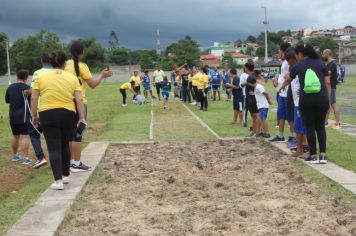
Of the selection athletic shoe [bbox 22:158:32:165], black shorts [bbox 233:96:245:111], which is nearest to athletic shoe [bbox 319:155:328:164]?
athletic shoe [bbox 22:158:32:165]

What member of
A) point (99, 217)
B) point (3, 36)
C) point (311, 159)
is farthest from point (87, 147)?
point (3, 36)

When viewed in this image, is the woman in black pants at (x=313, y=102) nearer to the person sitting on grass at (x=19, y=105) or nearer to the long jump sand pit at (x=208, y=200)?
the long jump sand pit at (x=208, y=200)

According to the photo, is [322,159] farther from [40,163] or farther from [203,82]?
[203,82]

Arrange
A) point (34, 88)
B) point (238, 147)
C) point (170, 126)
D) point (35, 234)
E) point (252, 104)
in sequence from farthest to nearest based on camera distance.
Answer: point (170, 126)
point (252, 104)
point (238, 147)
point (34, 88)
point (35, 234)

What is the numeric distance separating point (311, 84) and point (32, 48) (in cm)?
8934

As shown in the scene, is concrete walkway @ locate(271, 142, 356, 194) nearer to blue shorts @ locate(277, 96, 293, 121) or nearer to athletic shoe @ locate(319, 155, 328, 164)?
athletic shoe @ locate(319, 155, 328, 164)

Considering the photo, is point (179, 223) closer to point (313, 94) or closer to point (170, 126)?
point (313, 94)

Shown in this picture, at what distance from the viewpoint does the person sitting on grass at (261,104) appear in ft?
39.5

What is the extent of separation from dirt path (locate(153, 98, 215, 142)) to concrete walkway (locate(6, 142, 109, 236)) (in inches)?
182

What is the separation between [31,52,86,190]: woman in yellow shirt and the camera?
7.29 metres

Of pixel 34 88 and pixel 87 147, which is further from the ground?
pixel 34 88

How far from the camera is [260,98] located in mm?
12117

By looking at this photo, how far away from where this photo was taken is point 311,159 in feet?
29.0

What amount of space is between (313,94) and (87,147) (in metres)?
5.07
